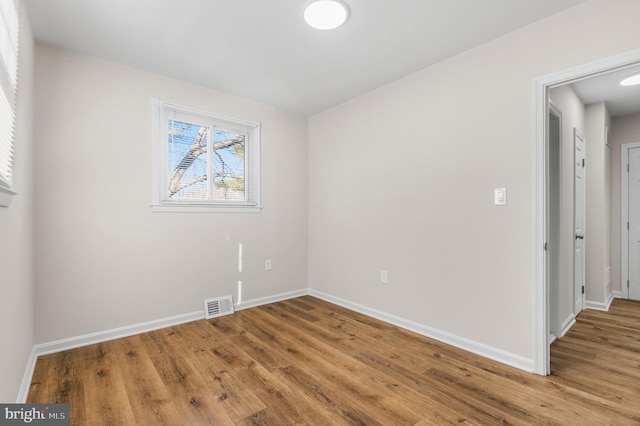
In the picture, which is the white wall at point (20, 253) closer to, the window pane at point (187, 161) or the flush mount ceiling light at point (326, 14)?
the window pane at point (187, 161)

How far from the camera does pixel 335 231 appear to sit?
379 centimetres

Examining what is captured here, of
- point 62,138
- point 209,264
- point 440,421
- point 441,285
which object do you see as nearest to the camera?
point 440,421

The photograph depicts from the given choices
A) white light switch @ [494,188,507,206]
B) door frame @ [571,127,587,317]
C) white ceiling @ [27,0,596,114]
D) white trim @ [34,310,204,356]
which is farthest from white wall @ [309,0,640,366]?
white trim @ [34,310,204,356]

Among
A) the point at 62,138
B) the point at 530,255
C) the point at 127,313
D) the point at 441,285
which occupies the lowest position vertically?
the point at 127,313

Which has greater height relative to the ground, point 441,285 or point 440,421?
point 441,285

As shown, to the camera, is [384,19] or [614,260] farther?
[614,260]

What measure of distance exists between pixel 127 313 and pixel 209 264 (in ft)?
2.79

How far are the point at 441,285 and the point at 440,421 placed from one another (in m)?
1.24

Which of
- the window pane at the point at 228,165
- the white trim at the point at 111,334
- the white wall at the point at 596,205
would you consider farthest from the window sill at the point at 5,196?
the white wall at the point at 596,205

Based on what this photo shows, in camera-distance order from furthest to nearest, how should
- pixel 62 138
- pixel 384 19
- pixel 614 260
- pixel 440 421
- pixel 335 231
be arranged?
pixel 614 260
pixel 335 231
pixel 62 138
pixel 384 19
pixel 440 421

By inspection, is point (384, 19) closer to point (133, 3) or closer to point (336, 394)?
point (133, 3)

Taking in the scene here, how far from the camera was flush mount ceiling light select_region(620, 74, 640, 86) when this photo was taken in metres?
2.85

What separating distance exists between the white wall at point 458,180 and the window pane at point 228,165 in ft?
3.97

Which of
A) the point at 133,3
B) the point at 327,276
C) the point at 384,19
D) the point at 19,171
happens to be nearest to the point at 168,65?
the point at 133,3
